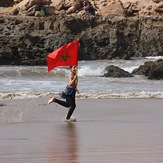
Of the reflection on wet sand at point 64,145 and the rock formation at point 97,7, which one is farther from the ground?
the reflection on wet sand at point 64,145

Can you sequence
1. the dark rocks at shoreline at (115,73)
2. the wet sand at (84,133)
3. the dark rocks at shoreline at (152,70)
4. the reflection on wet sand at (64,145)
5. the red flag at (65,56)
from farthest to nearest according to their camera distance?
the dark rocks at shoreline at (115,73) → the dark rocks at shoreline at (152,70) → the red flag at (65,56) → the wet sand at (84,133) → the reflection on wet sand at (64,145)

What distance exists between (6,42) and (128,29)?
792 cm

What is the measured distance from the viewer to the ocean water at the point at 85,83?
1817cm

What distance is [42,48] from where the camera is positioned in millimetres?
35656

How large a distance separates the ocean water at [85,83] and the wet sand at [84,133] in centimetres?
252

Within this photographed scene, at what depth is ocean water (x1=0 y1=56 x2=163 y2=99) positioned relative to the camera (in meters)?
18.2

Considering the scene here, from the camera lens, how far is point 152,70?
1061 inches

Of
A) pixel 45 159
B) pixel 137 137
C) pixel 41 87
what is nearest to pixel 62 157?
pixel 45 159

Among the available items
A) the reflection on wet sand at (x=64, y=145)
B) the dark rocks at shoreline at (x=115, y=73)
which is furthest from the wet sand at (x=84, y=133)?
the dark rocks at shoreline at (x=115, y=73)

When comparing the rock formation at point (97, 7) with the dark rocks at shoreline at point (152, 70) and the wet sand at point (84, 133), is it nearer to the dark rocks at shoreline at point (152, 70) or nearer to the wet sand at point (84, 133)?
the dark rocks at shoreline at point (152, 70)

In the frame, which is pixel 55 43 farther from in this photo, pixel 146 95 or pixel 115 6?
pixel 146 95

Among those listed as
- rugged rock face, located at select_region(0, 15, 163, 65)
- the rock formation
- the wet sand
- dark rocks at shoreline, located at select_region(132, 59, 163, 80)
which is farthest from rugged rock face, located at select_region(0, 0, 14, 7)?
the wet sand

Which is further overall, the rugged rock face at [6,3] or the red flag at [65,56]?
the rugged rock face at [6,3]

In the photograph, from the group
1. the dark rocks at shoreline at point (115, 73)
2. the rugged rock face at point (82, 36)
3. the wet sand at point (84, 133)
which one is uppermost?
the wet sand at point (84, 133)
